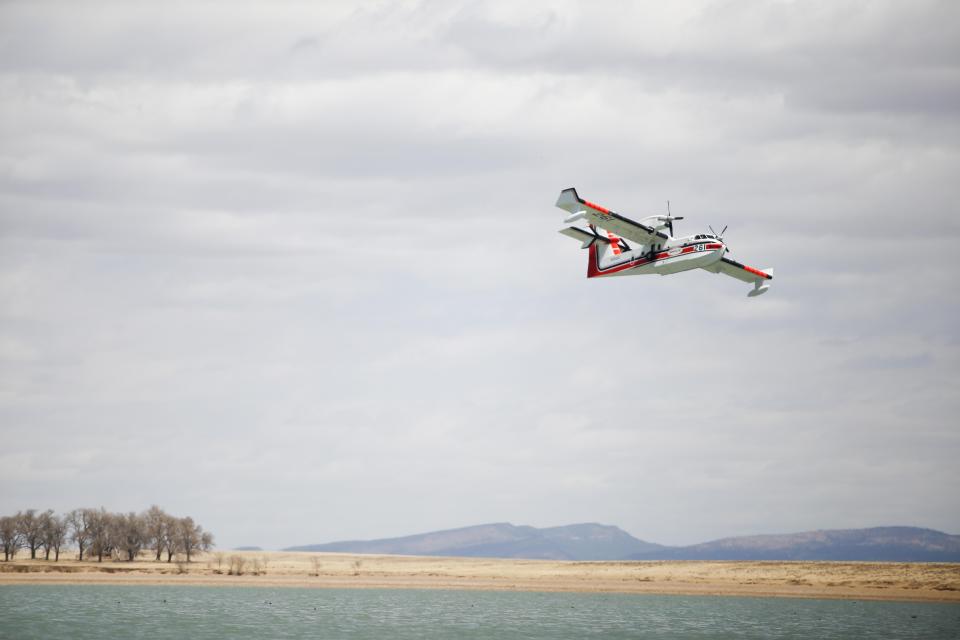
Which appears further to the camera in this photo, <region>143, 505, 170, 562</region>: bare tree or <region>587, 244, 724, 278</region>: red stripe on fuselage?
<region>143, 505, 170, 562</region>: bare tree

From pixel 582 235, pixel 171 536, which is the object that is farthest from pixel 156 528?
pixel 582 235

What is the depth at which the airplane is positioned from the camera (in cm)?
6856

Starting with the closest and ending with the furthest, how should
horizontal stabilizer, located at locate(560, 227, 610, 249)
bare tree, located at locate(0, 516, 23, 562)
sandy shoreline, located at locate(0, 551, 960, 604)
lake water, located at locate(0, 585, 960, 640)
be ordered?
lake water, located at locate(0, 585, 960, 640)
horizontal stabilizer, located at locate(560, 227, 610, 249)
sandy shoreline, located at locate(0, 551, 960, 604)
bare tree, located at locate(0, 516, 23, 562)

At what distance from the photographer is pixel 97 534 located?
133125 millimetres

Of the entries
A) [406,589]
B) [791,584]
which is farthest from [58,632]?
[791,584]

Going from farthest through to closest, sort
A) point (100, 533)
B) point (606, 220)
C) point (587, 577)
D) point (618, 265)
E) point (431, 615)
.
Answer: point (100, 533) → point (587, 577) → point (431, 615) → point (618, 265) → point (606, 220)

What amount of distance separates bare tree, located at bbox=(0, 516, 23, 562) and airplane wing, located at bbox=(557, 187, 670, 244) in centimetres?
9741

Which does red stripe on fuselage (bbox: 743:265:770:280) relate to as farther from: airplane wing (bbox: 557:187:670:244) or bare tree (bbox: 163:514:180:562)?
bare tree (bbox: 163:514:180:562)

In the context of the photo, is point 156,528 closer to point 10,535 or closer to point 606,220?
point 10,535

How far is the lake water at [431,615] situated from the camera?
220 ft

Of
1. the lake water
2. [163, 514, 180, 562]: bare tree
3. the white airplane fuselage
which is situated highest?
the white airplane fuselage

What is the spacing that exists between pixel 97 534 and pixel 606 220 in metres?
92.8

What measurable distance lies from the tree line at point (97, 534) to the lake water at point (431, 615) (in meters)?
30.3

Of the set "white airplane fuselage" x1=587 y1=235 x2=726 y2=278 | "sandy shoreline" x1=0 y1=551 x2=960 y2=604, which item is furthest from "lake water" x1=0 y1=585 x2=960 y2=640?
"white airplane fuselage" x1=587 y1=235 x2=726 y2=278
